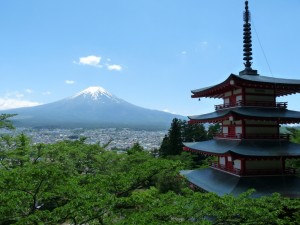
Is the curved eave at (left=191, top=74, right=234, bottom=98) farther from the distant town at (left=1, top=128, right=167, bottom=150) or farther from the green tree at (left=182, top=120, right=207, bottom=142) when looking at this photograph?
the distant town at (left=1, top=128, right=167, bottom=150)

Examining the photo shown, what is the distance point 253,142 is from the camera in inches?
546

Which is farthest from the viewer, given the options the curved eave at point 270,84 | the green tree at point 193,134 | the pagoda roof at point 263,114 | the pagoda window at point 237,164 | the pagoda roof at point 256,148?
the green tree at point 193,134

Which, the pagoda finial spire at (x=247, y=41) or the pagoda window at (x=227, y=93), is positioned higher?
the pagoda finial spire at (x=247, y=41)

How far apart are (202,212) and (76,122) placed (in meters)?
162

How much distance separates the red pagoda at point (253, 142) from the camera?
42.0 feet

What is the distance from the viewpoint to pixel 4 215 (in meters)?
7.11

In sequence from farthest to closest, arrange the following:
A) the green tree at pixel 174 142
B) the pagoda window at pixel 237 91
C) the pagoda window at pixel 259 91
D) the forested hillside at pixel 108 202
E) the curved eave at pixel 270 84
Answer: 1. the green tree at pixel 174 142
2. the pagoda window at pixel 237 91
3. the pagoda window at pixel 259 91
4. the curved eave at pixel 270 84
5. the forested hillside at pixel 108 202

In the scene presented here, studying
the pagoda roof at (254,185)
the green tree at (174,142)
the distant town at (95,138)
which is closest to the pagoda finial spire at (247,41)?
the pagoda roof at (254,185)

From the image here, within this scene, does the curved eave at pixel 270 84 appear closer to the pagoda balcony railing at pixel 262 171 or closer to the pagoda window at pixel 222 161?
the pagoda balcony railing at pixel 262 171

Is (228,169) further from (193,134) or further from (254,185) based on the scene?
(193,134)

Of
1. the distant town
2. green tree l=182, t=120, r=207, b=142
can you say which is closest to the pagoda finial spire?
green tree l=182, t=120, r=207, b=142

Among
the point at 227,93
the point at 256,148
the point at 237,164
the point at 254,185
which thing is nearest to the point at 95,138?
the point at 227,93

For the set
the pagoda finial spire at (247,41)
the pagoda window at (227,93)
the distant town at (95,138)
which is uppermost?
the pagoda finial spire at (247,41)

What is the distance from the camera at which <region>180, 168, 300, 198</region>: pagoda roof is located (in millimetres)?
12102
